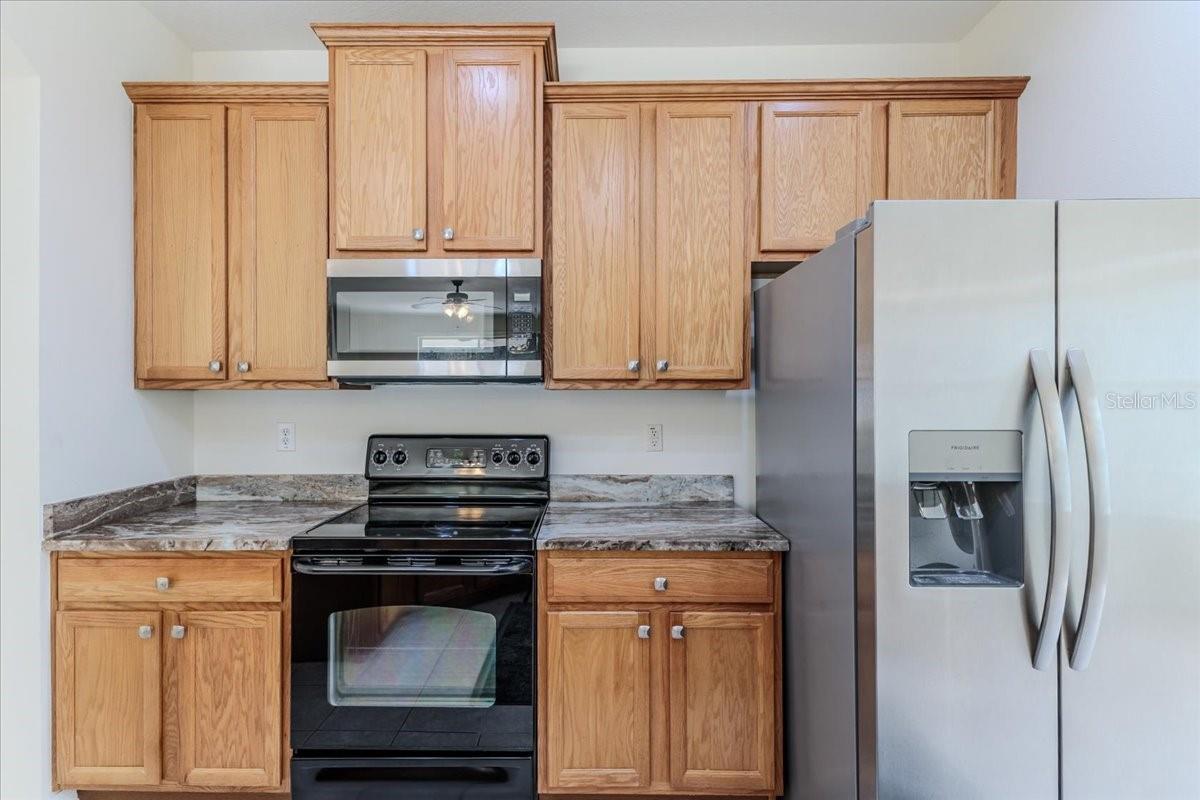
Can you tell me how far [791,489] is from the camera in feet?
6.46

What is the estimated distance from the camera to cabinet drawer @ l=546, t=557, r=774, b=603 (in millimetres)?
1967

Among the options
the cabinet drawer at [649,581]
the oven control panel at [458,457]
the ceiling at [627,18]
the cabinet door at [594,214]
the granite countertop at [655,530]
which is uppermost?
the ceiling at [627,18]

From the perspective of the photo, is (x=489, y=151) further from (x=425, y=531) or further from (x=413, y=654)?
(x=413, y=654)

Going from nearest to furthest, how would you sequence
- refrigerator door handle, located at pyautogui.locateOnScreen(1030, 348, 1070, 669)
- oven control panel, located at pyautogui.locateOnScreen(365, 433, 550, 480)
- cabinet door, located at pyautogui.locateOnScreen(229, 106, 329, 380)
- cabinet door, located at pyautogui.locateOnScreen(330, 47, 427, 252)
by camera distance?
refrigerator door handle, located at pyautogui.locateOnScreen(1030, 348, 1070, 669) < cabinet door, located at pyautogui.locateOnScreen(330, 47, 427, 252) < cabinet door, located at pyautogui.locateOnScreen(229, 106, 329, 380) < oven control panel, located at pyautogui.locateOnScreen(365, 433, 550, 480)

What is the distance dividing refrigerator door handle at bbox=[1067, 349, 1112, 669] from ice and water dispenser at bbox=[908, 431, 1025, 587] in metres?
0.11

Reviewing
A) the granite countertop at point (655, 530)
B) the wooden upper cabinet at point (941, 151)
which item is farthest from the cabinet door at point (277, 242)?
the wooden upper cabinet at point (941, 151)

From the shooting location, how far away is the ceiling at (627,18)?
2332 mm

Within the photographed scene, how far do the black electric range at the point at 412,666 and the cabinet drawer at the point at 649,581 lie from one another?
4.0 inches

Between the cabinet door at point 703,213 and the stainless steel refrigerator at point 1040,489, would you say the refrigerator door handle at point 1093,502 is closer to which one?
the stainless steel refrigerator at point 1040,489

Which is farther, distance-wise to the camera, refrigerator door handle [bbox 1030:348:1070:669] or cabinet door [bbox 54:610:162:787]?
cabinet door [bbox 54:610:162:787]

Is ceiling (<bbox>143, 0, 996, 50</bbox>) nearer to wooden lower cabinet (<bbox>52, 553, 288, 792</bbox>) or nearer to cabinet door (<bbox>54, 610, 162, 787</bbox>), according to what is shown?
wooden lower cabinet (<bbox>52, 553, 288, 792</bbox>)

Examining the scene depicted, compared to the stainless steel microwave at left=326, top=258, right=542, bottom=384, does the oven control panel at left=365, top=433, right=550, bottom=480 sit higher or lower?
lower

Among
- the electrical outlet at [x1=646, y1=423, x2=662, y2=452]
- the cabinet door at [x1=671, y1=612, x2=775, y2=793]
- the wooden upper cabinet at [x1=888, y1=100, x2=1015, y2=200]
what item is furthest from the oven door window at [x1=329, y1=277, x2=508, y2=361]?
the wooden upper cabinet at [x1=888, y1=100, x2=1015, y2=200]

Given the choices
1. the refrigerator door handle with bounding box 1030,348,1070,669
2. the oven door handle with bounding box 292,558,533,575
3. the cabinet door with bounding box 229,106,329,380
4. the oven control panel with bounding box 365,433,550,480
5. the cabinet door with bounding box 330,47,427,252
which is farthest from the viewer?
the oven control panel with bounding box 365,433,550,480
